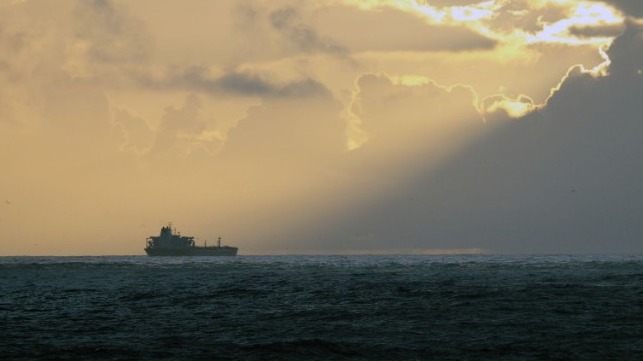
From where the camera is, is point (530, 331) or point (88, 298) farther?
point (88, 298)

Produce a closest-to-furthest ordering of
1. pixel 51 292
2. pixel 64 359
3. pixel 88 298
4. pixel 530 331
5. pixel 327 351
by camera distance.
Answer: pixel 64 359 < pixel 327 351 < pixel 530 331 < pixel 88 298 < pixel 51 292

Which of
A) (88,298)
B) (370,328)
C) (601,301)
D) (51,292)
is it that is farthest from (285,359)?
(51,292)

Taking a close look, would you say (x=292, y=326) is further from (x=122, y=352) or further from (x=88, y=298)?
(x=88, y=298)

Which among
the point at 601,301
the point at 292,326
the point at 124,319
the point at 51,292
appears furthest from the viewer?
the point at 51,292

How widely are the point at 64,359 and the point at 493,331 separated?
25.7 meters

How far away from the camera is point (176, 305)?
256ft

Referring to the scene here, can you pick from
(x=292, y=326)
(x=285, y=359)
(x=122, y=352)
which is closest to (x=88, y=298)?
(x=292, y=326)

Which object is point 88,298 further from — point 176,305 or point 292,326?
point 292,326

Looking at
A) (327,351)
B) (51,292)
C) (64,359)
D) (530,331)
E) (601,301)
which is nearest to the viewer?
(64,359)

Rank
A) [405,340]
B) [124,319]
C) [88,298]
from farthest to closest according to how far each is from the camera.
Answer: [88,298] < [124,319] < [405,340]

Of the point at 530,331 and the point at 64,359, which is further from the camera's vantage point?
the point at 530,331

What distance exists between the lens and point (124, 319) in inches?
2539

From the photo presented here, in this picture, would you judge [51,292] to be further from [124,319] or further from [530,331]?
[530,331]

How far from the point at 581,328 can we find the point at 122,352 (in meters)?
28.2
